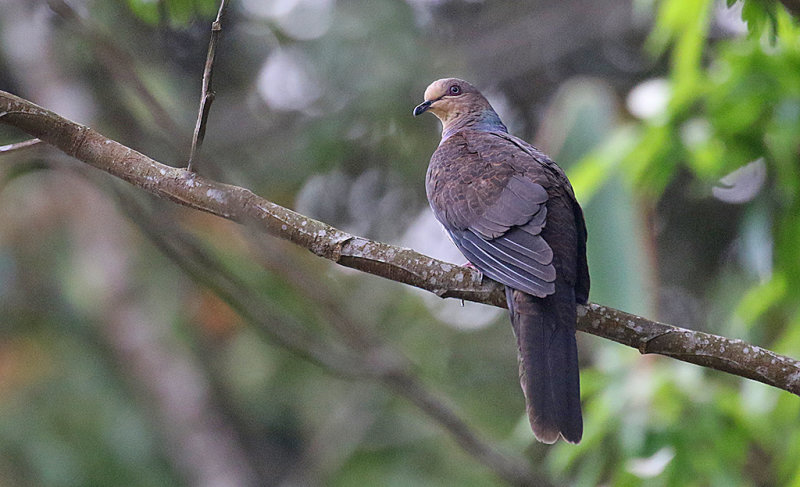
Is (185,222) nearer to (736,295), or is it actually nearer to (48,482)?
(48,482)

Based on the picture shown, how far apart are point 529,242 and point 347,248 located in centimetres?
68

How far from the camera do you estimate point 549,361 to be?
→ 2.42 metres

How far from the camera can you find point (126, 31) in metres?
6.93

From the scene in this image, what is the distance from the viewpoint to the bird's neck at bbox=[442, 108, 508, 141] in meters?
3.53

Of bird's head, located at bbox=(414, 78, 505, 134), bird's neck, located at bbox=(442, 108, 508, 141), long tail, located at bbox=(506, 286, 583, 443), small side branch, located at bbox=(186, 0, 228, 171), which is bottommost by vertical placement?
long tail, located at bbox=(506, 286, 583, 443)

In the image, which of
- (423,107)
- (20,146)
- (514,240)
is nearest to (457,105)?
(423,107)

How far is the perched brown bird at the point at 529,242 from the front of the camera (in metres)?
2.39

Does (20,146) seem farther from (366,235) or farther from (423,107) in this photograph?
(366,235)

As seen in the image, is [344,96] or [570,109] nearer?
[570,109]

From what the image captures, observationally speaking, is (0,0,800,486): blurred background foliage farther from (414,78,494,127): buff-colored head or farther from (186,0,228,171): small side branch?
(414,78,494,127): buff-colored head

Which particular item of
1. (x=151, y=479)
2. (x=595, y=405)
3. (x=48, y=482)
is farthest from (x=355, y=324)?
(x=151, y=479)

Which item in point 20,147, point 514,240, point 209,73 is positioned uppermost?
point 514,240

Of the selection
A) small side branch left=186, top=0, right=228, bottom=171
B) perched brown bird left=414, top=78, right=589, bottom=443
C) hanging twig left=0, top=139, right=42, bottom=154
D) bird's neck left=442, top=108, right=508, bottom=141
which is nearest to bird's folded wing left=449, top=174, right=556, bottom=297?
perched brown bird left=414, top=78, right=589, bottom=443

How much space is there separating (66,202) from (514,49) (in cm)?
452
